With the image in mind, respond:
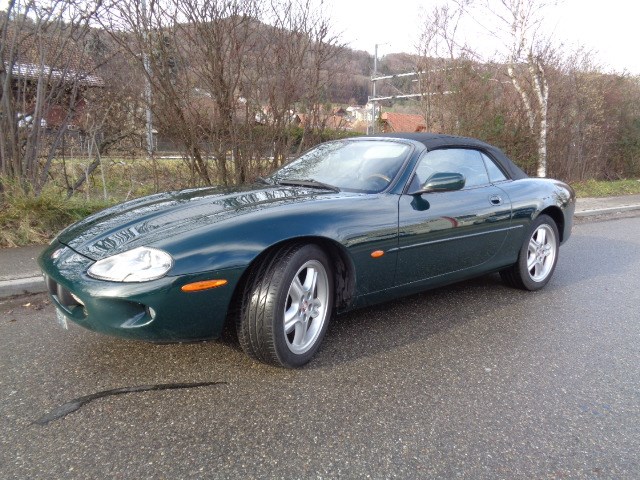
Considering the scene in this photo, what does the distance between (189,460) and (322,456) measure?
53cm

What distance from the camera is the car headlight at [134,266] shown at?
241 centimetres

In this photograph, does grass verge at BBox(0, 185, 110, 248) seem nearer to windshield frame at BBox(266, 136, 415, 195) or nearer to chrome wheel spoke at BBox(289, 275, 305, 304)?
windshield frame at BBox(266, 136, 415, 195)

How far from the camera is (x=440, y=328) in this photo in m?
3.54

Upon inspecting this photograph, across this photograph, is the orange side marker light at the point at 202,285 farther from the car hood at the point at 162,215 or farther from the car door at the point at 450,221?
the car door at the point at 450,221

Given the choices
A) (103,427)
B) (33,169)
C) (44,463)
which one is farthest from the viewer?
(33,169)

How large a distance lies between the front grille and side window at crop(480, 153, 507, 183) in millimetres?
3240

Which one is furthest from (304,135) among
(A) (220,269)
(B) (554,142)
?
(B) (554,142)

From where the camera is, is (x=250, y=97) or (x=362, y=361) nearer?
(x=362, y=361)

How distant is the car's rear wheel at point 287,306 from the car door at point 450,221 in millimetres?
633

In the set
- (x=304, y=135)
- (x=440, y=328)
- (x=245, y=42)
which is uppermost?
(x=245, y=42)

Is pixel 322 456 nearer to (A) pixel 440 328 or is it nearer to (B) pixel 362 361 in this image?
(B) pixel 362 361

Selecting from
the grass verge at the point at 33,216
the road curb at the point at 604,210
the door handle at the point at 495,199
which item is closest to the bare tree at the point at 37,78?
the grass verge at the point at 33,216

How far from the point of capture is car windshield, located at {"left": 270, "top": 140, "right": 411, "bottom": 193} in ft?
11.4

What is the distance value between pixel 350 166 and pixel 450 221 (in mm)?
826
